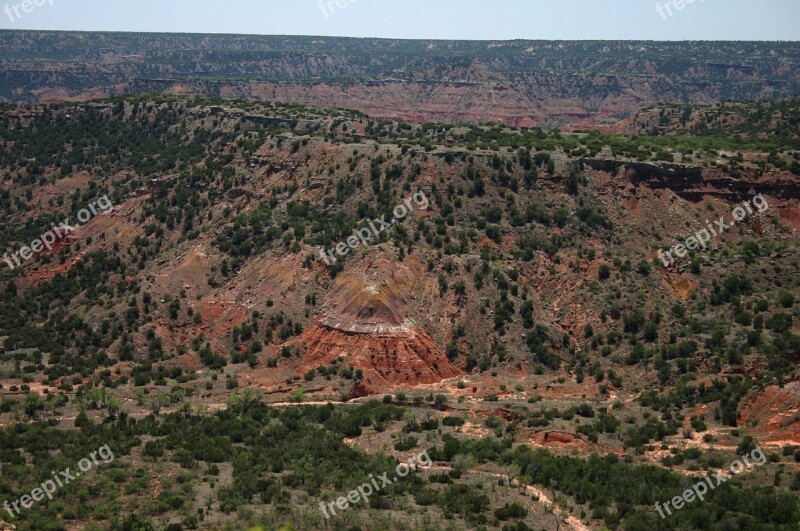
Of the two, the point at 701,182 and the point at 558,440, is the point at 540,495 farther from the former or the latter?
the point at 701,182

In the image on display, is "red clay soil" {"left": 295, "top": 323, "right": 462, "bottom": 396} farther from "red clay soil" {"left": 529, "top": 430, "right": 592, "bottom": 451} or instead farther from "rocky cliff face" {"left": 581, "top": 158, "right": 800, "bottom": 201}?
"rocky cliff face" {"left": 581, "top": 158, "right": 800, "bottom": 201}

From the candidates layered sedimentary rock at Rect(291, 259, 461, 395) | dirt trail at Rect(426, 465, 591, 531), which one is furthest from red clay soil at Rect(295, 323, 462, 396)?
dirt trail at Rect(426, 465, 591, 531)

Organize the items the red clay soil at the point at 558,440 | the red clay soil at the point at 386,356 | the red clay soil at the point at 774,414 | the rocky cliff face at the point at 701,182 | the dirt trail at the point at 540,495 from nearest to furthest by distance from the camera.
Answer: the dirt trail at the point at 540,495, the red clay soil at the point at 774,414, the red clay soil at the point at 558,440, the red clay soil at the point at 386,356, the rocky cliff face at the point at 701,182

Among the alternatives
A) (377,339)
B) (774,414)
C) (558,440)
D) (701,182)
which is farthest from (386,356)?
(701,182)

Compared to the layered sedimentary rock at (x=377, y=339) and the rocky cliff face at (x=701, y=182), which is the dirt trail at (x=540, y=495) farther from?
the rocky cliff face at (x=701, y=182)

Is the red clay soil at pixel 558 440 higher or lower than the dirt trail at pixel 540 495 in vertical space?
A: higher

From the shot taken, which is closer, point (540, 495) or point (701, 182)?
point (540, 495)

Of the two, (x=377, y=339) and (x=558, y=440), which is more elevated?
(x=377, y=339)

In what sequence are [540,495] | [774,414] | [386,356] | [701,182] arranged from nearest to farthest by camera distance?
[540,495] < [774,414] < [386,356] < [701,182]

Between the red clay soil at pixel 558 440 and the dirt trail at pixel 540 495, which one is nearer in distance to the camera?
the dirt trail at pixel 540 495

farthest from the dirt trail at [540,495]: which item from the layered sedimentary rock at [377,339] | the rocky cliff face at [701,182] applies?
the rocky cliff face at [701,182]

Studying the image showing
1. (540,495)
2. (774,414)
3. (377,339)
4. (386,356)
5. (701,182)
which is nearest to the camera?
(540,495)

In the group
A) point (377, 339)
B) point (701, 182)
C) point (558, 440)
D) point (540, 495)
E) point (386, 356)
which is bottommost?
point (540, 495)
